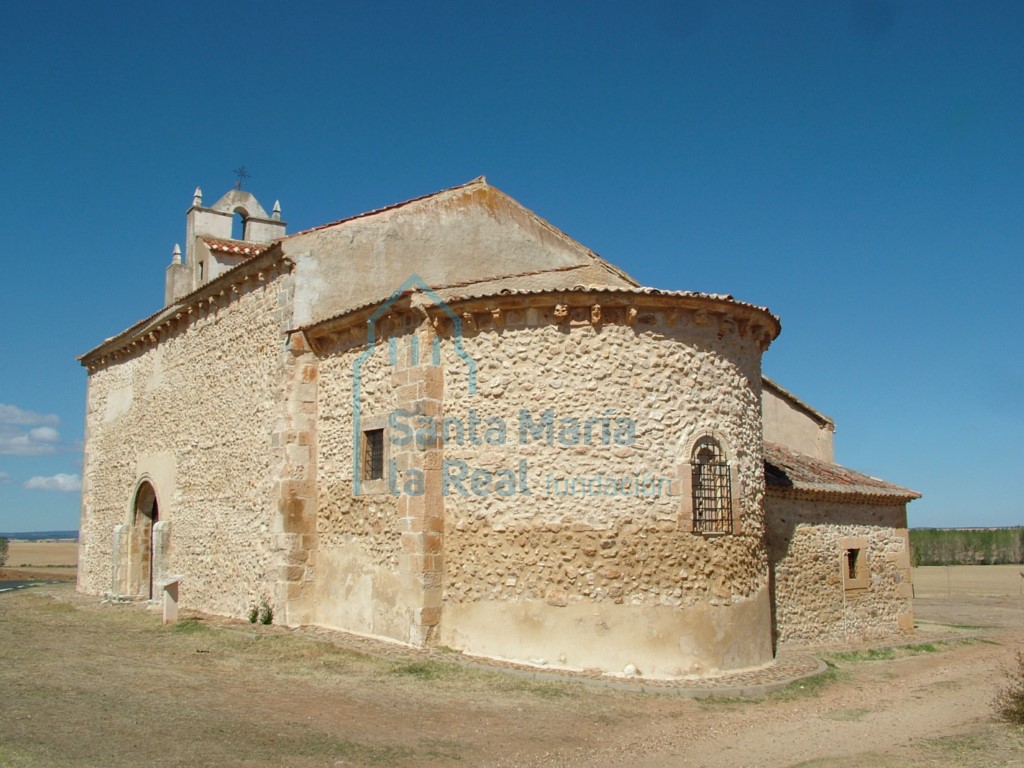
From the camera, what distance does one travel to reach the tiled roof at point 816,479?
15062mm

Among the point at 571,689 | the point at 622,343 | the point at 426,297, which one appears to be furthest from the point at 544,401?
the point at 571,689

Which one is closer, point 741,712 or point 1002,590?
point 741,712

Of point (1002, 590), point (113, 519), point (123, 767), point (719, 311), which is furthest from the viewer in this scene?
point (1002, 590)

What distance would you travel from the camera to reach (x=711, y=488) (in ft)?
39.5

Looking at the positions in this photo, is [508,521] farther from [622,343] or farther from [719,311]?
[719,311]

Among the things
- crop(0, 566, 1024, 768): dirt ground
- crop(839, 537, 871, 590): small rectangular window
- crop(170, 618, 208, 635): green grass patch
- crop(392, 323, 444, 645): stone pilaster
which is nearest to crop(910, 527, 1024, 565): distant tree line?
crop(839, 537, 871, 590): small rectangular window

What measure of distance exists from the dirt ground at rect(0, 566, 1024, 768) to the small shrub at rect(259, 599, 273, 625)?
0.62 metres

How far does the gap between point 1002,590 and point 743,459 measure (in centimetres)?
2684

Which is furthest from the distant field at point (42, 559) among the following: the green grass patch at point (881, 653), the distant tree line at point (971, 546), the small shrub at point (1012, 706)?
the distant tree line at point (971, 546)

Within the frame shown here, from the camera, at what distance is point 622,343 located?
38.5 ft

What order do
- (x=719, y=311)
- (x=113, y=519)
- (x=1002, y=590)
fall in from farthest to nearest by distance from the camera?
(x=1002, y=590), (x=113, y=519), (x=719, y=311)

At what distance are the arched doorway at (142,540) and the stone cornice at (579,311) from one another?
10133mm

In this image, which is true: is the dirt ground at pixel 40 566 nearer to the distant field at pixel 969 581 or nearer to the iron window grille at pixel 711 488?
the iron window grille at pixel 711 488

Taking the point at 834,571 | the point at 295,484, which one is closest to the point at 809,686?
the point at 834,571
